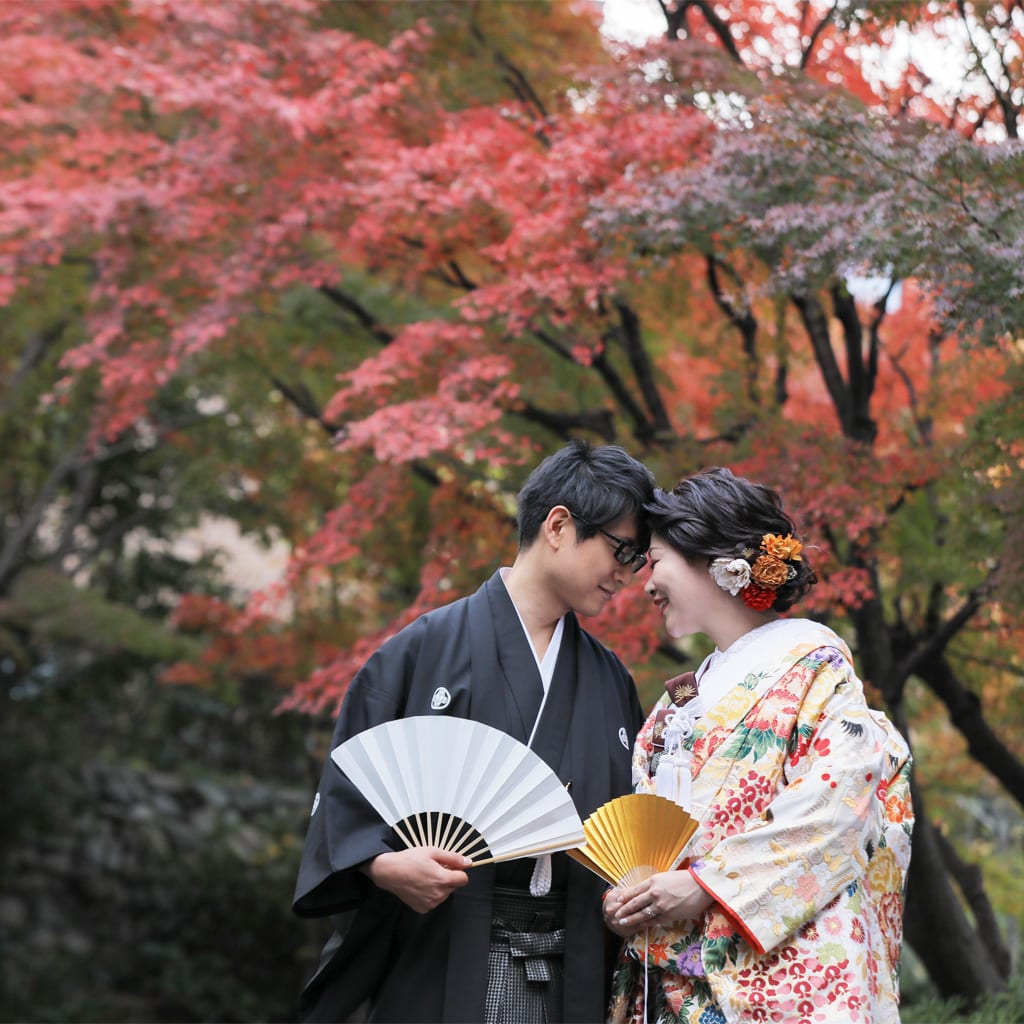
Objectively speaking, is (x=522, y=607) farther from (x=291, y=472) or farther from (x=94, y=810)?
(x=94, y=810)

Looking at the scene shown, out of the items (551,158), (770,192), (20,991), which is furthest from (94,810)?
(770,192)

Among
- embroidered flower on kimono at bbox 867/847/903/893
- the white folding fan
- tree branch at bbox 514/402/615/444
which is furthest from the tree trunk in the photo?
the white folding fan

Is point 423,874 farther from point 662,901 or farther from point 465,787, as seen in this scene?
point 662,901

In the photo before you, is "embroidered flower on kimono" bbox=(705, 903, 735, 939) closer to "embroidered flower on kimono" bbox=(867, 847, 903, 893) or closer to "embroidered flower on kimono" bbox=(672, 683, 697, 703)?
"embroidered flower on kimono" bbox=(867, 847, 903, 893)

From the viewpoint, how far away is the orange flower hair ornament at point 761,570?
2.51 metres

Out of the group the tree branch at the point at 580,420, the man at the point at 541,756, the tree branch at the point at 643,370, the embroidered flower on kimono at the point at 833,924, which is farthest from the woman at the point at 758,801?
the tree branch at the point at 580,420

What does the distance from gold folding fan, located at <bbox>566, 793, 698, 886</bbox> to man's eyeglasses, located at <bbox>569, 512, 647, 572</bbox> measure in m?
0.56

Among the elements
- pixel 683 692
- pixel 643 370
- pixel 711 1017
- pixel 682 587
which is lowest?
pixel 711 1017

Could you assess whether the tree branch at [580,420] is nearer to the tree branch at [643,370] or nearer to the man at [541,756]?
the tree branch at [643,370]

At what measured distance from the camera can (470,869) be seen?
2.49m

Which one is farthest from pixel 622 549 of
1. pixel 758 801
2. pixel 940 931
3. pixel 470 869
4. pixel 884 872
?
pixel 940 931

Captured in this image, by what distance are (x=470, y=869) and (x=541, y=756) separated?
0.90ft

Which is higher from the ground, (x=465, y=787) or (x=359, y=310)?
(x=359, y=310)

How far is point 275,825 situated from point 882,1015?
10.6m
